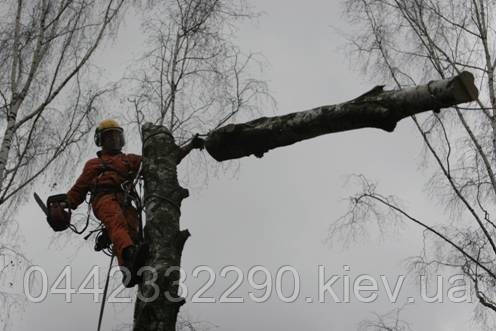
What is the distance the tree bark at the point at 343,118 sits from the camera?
2.12 meters

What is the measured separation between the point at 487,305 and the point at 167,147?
4375mm

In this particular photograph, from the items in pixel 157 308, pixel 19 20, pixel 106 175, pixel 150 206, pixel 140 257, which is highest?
pixel 19 20

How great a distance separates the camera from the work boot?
276 centimetres

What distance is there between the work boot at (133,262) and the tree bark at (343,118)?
53 cm

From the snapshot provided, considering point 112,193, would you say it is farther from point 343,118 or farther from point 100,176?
point 343,118

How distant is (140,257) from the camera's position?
2797 millimetres

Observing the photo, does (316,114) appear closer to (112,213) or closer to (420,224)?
(112,213)

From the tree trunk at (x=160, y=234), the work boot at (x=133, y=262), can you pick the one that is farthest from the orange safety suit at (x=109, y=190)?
the tree trunk at (x=160, y=234)

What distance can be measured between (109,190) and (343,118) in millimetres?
1960

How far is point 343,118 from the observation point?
2.32 m

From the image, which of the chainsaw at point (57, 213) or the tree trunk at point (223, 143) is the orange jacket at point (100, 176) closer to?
the chainsaw at point (57, 213)

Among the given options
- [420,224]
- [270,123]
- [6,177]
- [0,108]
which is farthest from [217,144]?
[0,108]

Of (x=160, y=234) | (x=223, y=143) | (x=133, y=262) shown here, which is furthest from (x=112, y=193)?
(x=223, y=143)

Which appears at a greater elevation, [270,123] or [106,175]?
[106,175]
